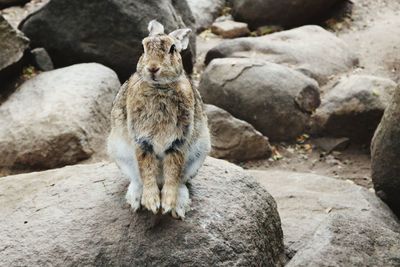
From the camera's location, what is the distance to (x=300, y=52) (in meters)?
12.6

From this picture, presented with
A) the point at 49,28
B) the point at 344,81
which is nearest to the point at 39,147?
the point at 49,28

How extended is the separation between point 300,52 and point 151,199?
8.61 m

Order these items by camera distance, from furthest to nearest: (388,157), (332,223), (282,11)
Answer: (282,11), (388,157), (332,223)

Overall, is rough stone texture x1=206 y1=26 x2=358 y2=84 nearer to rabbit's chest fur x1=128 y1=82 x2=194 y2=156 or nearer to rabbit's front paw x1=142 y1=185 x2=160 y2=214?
rabbit's chest fur x1=128 y1=82 x2=194 y2=156

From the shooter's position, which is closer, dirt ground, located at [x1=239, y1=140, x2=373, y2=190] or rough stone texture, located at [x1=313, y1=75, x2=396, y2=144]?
dirt ground, located at [x1=239, y1=140, x2=373, y2=190]

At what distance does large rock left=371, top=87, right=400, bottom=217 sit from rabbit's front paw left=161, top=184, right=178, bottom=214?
3430mm

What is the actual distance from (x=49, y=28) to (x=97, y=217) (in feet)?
23.2

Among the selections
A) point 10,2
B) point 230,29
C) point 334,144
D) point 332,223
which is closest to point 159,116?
point 332,223

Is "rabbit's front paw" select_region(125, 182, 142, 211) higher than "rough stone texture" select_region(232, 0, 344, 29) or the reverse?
higher

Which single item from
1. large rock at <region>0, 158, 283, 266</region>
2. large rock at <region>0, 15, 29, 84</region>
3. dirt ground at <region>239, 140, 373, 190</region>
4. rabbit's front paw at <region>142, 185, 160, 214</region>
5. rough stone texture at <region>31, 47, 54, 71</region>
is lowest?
dirt ground at <region>239, 140, 373, 190</region>

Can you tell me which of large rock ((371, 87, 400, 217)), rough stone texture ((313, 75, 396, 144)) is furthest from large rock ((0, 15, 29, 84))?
large rock ((371, 87, 400, 217))

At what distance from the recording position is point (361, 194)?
7871mm

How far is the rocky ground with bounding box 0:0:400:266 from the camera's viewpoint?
5.06m

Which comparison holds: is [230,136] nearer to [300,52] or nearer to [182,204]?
[300,52]
